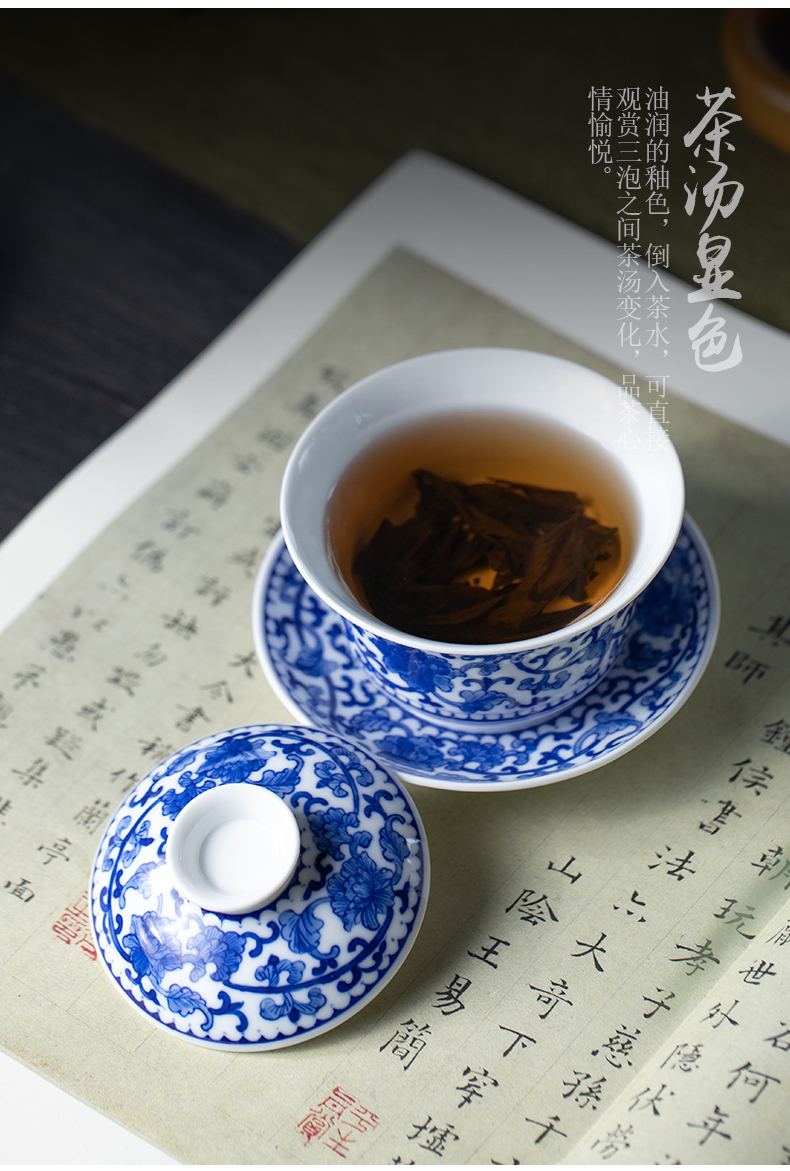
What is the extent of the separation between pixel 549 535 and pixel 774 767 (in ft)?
0.88

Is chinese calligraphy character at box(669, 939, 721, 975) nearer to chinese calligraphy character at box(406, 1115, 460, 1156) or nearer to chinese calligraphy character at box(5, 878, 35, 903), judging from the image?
chinese calligraphy character at box(406, 1115, 460, 1156)

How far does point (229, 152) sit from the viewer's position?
123cm

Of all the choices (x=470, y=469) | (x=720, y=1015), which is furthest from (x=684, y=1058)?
(x=470, y=469)

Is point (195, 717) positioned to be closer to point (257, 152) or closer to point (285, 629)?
point (285, 629)

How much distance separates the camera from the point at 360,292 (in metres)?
1.11

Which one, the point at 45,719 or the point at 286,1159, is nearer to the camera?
the point at 286,1159

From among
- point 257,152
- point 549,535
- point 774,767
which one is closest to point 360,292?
point 257,152

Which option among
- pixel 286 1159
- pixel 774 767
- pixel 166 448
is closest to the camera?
pixel 286 1159

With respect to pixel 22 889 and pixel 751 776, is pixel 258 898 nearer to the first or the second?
pixel 22 889

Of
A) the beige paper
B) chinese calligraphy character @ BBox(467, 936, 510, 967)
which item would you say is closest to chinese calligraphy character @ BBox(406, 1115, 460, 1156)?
the beige paper

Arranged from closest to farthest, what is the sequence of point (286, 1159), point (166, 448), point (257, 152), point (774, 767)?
point (286, 1159)
point (774, 767)
point (166, 448)
point (257, 152)

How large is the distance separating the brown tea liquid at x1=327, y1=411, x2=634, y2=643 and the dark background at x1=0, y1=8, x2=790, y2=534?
0.33m

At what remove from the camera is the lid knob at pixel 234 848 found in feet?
2.12

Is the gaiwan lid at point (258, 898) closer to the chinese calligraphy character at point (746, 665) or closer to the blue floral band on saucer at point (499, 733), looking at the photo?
the blue floral band on saucer at point (499, 733)
